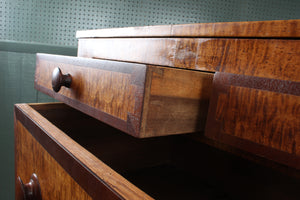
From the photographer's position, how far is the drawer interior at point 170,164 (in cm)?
63

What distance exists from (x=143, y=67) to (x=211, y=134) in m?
0.16

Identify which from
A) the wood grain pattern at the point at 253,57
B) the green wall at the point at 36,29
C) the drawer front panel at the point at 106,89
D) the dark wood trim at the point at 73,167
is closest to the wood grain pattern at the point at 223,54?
the wood grain pattern at the point at 253,57

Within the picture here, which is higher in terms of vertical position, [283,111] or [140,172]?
[283,111]

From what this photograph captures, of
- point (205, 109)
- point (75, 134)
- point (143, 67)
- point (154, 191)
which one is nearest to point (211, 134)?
point (205, 109)

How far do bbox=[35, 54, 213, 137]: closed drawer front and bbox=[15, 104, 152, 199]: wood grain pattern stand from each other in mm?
67

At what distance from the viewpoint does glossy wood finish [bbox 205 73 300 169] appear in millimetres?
326

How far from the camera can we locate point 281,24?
362mm

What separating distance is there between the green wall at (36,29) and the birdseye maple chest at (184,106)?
2.14 ft

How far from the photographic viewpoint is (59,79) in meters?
0.53

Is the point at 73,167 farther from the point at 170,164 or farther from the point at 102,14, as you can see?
the point at 102,14

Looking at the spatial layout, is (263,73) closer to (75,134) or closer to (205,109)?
(205,109)

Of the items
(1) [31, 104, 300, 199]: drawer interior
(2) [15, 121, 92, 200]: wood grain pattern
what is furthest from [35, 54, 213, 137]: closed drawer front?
(1) [31, 104, 300, 199]: drawer interior

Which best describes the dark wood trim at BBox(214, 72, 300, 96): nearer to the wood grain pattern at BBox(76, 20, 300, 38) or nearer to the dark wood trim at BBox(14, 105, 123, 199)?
the wood grain pattern at BBox(76, 20, 300, 38)

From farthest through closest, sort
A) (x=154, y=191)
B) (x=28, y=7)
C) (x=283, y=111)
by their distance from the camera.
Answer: (x=28, y=7)
(x=154, y=191)
(x=283, y=111)
